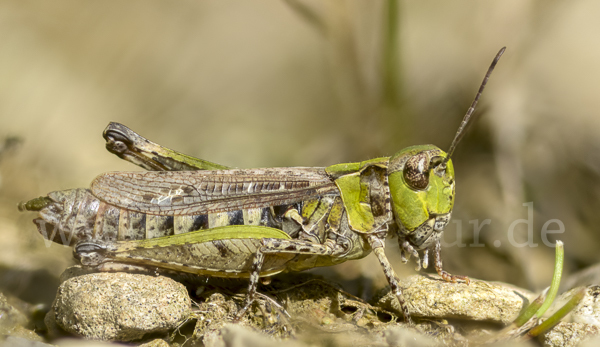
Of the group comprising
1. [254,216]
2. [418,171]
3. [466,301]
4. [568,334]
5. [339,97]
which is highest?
[339,97]

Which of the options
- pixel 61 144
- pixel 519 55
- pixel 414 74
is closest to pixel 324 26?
pixel 414 74

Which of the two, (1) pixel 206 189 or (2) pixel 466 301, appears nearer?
(2) pixel 466 301

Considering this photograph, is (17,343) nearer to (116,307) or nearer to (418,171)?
(116,307)

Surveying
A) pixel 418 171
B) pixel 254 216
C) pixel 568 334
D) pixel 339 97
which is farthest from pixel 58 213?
pixel 568 334

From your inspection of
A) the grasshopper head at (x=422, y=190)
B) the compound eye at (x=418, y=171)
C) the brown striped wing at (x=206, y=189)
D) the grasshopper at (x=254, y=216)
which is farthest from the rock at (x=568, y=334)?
the brown striped wing at (x=206, y=189)

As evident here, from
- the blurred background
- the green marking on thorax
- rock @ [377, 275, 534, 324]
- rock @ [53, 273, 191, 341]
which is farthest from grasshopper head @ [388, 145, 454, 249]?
rock @ [53, 273, 191, 341]

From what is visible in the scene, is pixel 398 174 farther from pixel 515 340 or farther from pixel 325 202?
pixel 515 340

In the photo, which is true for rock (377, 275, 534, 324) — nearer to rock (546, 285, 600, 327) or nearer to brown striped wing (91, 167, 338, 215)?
rock (546, 285, 600, 327)
